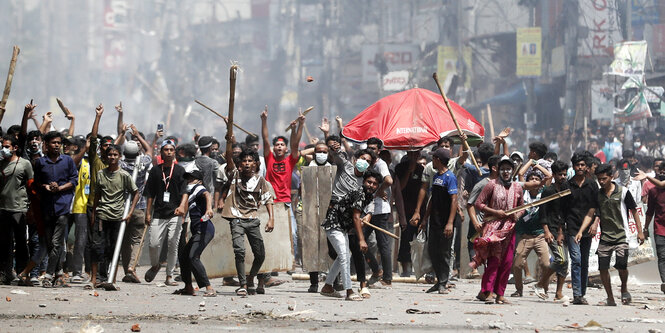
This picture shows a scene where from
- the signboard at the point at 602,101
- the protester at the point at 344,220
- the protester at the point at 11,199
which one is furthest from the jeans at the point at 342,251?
the signboard at the point at 602,101

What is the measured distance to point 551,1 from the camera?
38.6m

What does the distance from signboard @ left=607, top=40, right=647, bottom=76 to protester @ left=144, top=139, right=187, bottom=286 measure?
20820 mm

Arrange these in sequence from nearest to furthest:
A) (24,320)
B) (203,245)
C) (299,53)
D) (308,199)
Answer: (24,320) → (203,245) → (308,199) → (299,53)

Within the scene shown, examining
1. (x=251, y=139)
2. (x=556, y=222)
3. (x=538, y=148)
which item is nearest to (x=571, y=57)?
(x=251, y=139)

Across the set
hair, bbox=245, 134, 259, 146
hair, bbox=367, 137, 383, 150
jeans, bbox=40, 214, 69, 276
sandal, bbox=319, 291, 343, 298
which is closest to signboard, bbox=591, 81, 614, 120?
hair, bbox=245, 134, 259, 146

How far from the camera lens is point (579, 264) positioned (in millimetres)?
9711

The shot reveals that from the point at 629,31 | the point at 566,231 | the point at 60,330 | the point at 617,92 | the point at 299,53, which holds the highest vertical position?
the point at 299,53

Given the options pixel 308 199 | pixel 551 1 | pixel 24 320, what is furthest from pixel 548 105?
pixel 24 320

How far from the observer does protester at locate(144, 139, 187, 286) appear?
35.1 feet

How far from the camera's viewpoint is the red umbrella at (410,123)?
466 inches

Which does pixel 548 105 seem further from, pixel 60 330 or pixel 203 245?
pixel 60 330

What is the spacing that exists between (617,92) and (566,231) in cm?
2275

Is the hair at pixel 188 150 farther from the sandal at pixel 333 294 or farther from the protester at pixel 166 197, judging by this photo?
the sandal at pixel 333 294

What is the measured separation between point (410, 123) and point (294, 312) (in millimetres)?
4228
